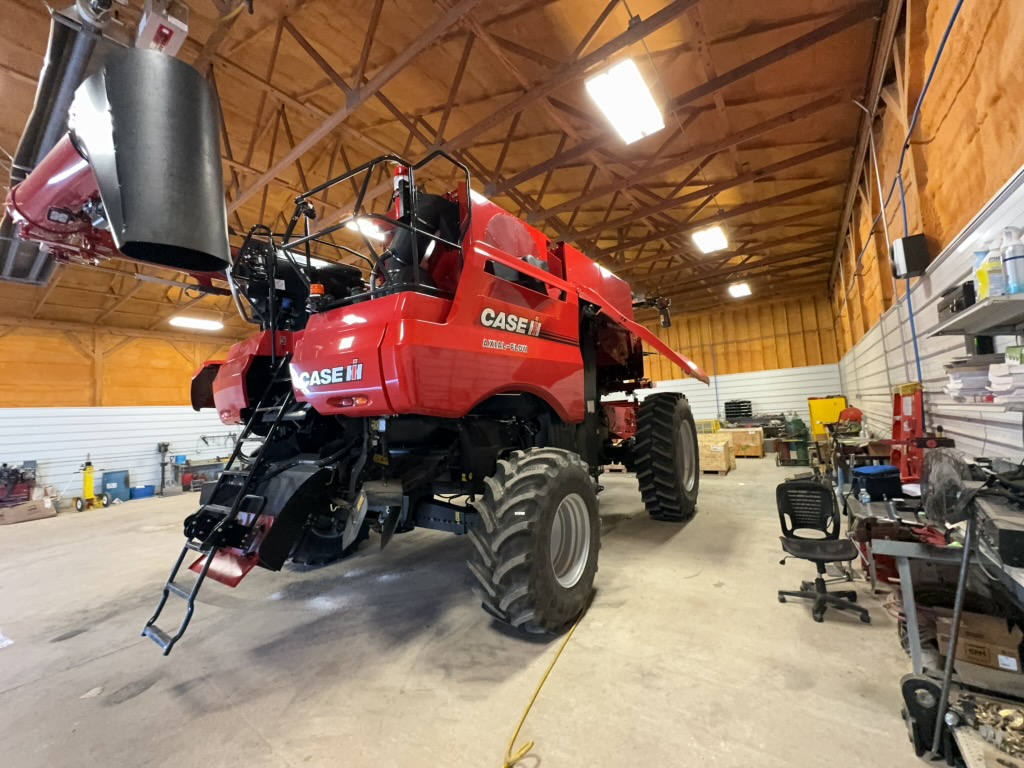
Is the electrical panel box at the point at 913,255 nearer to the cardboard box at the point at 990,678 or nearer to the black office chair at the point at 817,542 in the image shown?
the black office chair at the point at 817,542

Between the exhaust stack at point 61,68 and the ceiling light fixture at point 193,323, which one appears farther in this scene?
the ceiling light fixture at point 193,323

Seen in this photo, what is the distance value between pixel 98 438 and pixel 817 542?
16.8 meters

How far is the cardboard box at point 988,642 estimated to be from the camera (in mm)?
1683

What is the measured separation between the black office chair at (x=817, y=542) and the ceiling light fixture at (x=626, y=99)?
432 centimetres

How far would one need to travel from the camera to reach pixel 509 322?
288 cm

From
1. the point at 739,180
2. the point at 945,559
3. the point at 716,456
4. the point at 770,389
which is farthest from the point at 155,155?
the point at 770,389

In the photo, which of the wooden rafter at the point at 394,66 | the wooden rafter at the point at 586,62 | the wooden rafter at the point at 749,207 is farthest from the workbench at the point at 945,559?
the wooden rafter at the point at 749,207

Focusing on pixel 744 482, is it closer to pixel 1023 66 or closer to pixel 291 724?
pixel 1023 66

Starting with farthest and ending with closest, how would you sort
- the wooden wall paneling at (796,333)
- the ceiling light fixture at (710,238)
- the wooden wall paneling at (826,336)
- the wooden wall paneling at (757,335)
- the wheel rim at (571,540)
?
the wooden wall paneling at (757,335) < the wooden wall paneling at (796,333) < the wooden wall paneling at (826,336) < the ceiling light fixture at (710,238) < the wheel rim at (571,540)

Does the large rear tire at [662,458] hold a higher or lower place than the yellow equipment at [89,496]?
higher

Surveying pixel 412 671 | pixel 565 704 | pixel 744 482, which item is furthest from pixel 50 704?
pixel 744 482

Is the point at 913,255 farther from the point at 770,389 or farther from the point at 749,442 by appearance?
the point at 770,389

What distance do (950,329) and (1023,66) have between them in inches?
56.5

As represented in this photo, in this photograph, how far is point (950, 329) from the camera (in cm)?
248
